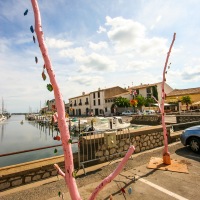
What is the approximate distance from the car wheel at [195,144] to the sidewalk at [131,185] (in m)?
1.37

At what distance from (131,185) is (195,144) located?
15.3 feet

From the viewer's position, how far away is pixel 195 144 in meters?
8.28

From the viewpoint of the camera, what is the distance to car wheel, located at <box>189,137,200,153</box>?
8188 millimetres

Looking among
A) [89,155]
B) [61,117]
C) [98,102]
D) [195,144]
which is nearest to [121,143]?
[89,155]

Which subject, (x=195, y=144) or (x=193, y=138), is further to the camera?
(x=193, y=138)

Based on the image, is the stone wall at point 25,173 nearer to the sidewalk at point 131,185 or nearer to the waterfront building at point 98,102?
the sidewalk at point 131,185

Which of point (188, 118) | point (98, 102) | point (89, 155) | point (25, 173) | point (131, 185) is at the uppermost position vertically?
point (98, 102)

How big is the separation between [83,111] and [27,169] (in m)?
69.8

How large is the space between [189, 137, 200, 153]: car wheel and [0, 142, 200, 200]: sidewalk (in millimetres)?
1369

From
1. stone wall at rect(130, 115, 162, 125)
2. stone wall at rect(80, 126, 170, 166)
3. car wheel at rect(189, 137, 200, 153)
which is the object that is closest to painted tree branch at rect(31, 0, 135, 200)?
stone wall at rect(80, 126, 170, 166)

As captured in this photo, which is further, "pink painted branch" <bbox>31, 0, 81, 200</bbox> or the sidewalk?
the sidewalk

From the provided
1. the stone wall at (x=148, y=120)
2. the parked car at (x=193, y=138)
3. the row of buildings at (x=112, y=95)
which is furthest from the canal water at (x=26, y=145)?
the row of buildings at (x=112, y=95)

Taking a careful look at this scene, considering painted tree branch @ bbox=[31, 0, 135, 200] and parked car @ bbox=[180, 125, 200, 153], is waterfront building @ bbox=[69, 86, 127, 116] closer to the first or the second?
parked car @ bbox=[180, 125, 200, 153]

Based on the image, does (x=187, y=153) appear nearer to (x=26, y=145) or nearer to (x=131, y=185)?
(x=131, y=185)
